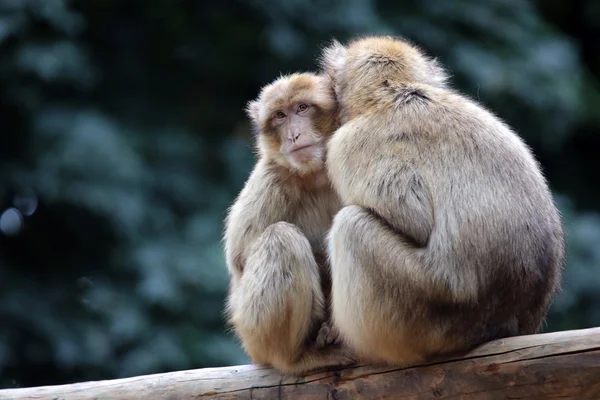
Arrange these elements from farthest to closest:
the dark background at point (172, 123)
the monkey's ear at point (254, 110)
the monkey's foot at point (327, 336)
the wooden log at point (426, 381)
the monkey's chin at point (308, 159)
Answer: the dark background at point (172, 123) < the monkey's ear at point (254, 110) < the monkey's chin at point (308, 159) < the monkey's foot at point (327, 336) < the wooden log at point (426, 381)

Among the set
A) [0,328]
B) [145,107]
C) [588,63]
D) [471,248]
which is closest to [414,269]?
[471,248]

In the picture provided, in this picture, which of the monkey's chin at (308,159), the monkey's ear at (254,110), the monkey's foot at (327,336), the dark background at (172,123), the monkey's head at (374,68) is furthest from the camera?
the dark background at (172,123)

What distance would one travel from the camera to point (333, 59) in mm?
6016

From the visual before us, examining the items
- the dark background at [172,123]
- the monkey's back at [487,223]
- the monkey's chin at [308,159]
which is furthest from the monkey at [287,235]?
the dark background at [172,123]

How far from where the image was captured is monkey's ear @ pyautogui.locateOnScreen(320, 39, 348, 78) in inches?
234

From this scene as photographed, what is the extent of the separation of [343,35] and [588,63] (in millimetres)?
5336

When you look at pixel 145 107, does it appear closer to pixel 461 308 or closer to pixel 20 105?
pixel 20 105

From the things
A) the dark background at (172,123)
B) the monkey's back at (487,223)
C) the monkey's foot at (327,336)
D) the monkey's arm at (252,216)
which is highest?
→ the monkey's back at (487,223)

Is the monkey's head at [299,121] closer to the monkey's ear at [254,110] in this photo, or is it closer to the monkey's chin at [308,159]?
the monkey's chin at [308,159]

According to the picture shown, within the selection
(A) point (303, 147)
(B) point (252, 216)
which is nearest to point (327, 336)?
(B) point (252, 216)

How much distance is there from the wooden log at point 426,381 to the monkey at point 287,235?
118 millimetres

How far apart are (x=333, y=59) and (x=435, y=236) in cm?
144

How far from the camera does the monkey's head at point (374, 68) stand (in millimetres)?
5672

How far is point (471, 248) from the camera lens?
5043mm
